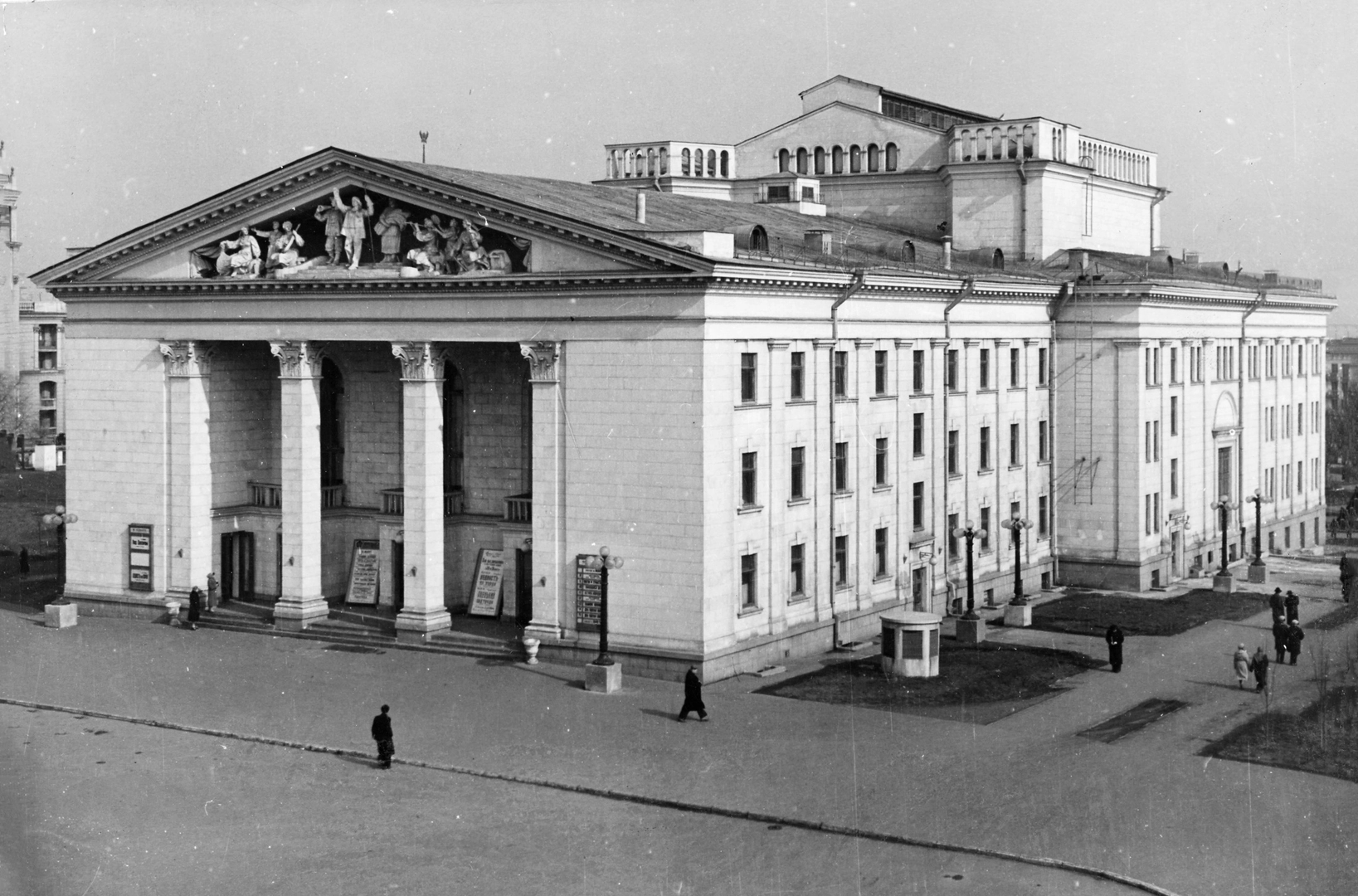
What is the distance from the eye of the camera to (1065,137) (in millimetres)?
67188

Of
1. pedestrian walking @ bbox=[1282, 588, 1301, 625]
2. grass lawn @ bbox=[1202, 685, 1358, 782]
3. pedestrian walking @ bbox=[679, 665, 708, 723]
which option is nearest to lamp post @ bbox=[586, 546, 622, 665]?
pedestrian walking @ bbox=[679, 665, 708, 723]

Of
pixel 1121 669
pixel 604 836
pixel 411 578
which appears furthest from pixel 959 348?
pixel 604 836

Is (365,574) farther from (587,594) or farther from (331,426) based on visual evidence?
(587,594)

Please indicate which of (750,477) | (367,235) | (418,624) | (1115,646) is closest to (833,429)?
(750,477)

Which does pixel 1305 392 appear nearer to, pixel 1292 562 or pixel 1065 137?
pixel 1292 562

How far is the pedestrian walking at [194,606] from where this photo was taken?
49.4 metres

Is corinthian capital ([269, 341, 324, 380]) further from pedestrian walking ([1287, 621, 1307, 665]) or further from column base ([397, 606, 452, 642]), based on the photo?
pedestrian walking ([1287, 621, 1307, 665])

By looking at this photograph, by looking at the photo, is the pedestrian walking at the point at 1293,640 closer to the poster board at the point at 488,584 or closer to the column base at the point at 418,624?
the poster board at the point at 488,584

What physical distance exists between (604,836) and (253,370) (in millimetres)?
27999

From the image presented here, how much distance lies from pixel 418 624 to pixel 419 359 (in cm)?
738

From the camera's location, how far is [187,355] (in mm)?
50219

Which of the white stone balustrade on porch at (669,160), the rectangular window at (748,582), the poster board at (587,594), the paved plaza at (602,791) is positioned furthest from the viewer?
the white stone balustrade on porch at (669,160)

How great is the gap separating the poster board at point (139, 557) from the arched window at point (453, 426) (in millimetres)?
9371

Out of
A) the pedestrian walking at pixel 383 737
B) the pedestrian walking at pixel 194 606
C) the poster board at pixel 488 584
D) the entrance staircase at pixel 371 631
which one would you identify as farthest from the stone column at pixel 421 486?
the pedestrian walking at pixel 383 737
